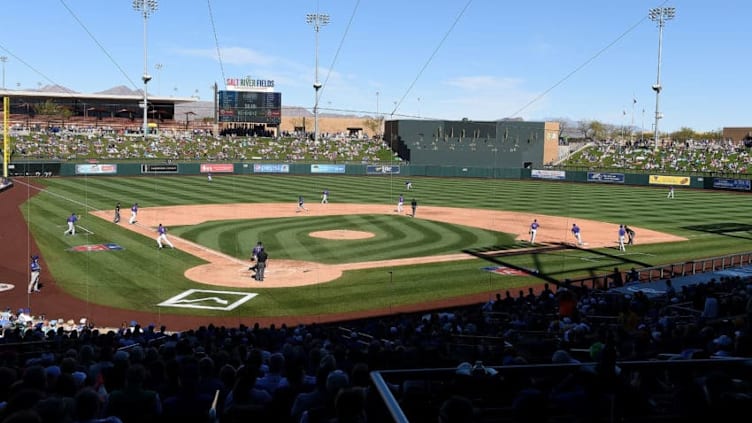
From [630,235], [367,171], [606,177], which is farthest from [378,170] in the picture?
[630,235]

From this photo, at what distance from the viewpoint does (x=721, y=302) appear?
13461mm

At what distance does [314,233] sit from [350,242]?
3307mm

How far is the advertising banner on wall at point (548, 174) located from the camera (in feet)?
270

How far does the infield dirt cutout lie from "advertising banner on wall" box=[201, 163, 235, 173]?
3272 cm

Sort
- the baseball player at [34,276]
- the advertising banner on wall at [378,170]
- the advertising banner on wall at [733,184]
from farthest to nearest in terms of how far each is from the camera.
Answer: the advertising banner on wall at [378,170] → the advertising banner on wall at [733,184] → the baseball player at [34,276]

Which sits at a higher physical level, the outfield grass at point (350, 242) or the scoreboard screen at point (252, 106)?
the scoreboard screen at point (252, 106)

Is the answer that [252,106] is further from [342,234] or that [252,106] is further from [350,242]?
[350,242]

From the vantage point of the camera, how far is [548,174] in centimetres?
8319

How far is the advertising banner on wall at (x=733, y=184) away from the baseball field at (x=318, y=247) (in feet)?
43.2

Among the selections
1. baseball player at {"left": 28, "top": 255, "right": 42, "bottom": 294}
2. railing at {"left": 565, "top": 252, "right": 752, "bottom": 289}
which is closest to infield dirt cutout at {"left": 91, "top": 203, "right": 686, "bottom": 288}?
baseball player at {"left": 28, "top": 255, "right": 42, "bottom": 294}

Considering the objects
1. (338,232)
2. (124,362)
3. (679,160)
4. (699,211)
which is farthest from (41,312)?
(679,160)

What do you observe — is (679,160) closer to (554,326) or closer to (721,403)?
(554,326)

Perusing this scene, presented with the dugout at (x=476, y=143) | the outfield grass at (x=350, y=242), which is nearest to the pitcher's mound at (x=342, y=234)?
the outfield grass at (x=350, y=242)

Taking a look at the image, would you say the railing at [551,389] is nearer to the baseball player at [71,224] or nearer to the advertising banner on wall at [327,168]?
the baseball player at [71,224]
